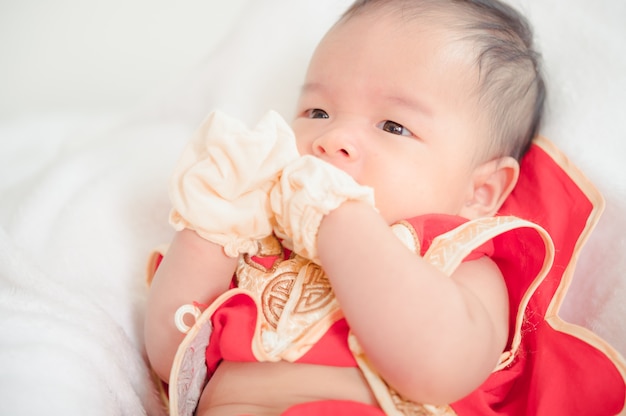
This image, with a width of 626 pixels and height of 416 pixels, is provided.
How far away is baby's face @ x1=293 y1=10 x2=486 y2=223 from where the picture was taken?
94 cm

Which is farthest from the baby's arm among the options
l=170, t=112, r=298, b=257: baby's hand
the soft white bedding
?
the soft white bedding

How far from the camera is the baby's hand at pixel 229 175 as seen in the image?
2.73ft

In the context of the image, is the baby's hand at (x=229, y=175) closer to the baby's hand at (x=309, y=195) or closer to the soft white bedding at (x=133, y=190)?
the baby's hand at (x=309, y=195)

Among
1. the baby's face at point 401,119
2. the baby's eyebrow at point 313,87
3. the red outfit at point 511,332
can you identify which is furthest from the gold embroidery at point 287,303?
the baby's eyebrow at point 313,87

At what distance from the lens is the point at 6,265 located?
100 cm

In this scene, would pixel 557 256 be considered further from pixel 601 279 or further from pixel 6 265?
pixel 6 265

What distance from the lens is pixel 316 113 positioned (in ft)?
3.50

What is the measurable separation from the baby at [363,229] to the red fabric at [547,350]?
0.04 m

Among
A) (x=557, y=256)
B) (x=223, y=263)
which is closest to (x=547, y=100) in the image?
(x=557, y=256)

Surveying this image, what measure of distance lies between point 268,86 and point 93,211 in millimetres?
491

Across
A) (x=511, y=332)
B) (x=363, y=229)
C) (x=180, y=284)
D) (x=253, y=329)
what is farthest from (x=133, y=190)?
(x=511, y=332)

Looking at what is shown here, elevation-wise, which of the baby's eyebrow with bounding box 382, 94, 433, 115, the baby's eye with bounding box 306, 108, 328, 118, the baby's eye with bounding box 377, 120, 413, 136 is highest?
the baby's eyebrow with bounding box 382, 94, 433, 115

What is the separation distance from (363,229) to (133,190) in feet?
2.09

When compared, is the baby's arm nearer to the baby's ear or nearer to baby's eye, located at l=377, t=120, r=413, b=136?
baby's eye, located at l=377, t=120, r=413, b=136
